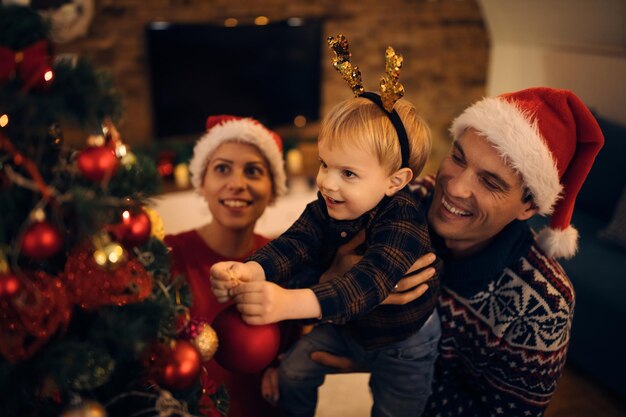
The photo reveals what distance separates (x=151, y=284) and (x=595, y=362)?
2.30 meters

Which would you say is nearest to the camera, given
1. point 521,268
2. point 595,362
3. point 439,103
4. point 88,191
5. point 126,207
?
point 88,191

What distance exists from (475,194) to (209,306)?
83 cm

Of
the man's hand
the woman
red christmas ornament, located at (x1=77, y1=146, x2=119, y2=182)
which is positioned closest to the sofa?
the man's hand

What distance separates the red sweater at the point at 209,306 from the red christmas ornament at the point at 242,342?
46 cm

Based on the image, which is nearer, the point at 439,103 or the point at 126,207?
the point at 126,207

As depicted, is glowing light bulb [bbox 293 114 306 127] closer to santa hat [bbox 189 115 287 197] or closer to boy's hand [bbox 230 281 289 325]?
santa hat [bbox 189 115 287 197]

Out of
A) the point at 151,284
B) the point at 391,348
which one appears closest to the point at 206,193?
the point at 391,348

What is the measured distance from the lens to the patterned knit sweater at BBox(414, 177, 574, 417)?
137 cm

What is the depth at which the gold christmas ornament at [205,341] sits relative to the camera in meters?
0.97

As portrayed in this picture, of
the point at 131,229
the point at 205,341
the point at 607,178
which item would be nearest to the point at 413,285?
the point at 205,341

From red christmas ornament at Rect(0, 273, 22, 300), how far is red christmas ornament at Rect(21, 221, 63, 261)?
4 cm

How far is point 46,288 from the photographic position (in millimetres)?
755

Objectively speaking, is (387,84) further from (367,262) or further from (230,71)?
(230,71)

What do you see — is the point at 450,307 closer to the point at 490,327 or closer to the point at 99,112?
the point at 490,327
